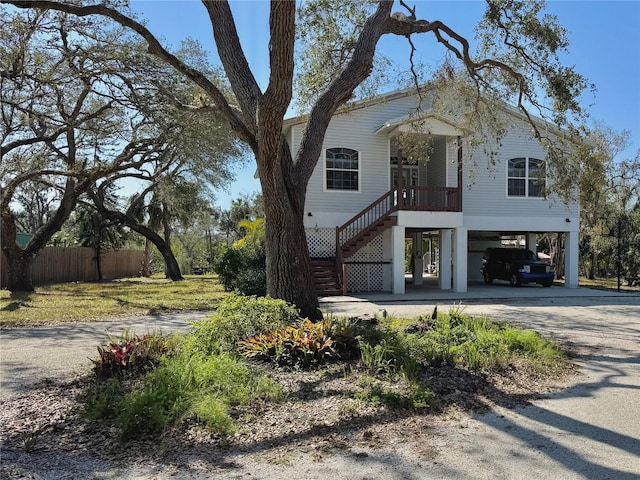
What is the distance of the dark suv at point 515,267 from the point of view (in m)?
20.2

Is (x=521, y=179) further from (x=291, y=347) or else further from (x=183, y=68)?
(x=291, y=347)

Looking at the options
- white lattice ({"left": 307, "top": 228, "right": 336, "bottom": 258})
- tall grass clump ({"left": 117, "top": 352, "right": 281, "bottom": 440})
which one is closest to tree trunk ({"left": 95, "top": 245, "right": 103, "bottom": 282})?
white lattice ({"left": 307, "top": 228, "right": 336, "bottom": 258})

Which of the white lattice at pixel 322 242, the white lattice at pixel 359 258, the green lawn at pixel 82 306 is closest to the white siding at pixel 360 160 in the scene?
the white lattice at pixel 322 242

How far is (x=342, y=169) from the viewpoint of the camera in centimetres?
1847

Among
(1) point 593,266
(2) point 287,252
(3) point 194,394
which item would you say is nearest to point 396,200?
(2) point 287,252

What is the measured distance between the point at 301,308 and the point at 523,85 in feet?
25.3

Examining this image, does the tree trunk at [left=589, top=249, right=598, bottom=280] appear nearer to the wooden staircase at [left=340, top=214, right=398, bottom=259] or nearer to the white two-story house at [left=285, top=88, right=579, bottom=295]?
the white two-story house at [left=285, top=88, right=579, bottom=295]

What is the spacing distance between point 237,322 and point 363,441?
2944 millimetres

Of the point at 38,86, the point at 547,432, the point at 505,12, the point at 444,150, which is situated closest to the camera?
the point at 547,432

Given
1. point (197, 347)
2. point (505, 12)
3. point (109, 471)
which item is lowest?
point (109, 471)

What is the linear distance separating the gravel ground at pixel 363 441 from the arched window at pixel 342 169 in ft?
43.4

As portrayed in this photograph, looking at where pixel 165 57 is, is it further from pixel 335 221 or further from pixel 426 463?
pixel 335 221

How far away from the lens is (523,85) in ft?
36.7

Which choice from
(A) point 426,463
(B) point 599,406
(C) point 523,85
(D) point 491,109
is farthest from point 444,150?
(A) point 426,463
